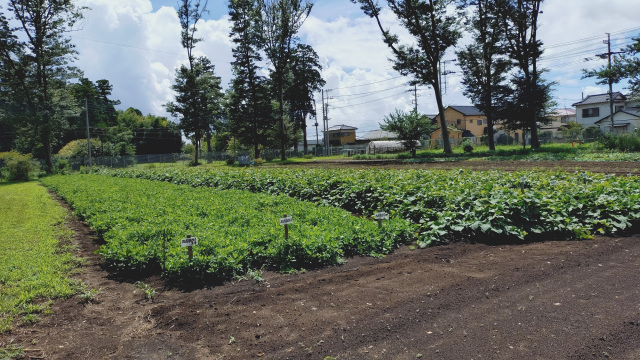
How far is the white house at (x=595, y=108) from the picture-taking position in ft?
180

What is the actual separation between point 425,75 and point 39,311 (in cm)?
3227

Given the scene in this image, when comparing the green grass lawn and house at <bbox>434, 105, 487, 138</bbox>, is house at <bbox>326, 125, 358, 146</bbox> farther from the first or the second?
the green grass lawn

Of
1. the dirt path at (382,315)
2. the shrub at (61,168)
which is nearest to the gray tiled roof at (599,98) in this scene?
the dirt path at (382,315)

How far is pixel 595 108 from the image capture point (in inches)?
2226

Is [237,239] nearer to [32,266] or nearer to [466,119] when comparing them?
[32,266]

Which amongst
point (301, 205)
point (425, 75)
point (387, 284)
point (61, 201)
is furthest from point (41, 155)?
point (387, 284)

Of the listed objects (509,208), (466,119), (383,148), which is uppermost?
(466,119)

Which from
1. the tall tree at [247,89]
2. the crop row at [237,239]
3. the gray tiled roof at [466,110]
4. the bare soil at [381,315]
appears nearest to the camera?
the bare soil at [381,315]

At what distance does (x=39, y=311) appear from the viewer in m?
4.48

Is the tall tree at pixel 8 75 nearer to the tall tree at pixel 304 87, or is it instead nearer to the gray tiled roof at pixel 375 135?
the tall tree at pixel 304 87

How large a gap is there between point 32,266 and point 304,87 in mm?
64566

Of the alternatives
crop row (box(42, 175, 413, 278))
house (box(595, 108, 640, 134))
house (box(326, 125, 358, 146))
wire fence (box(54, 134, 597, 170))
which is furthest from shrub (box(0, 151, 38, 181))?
house (box(595, 108, 640, 134))

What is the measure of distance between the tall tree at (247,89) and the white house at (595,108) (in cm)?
4630

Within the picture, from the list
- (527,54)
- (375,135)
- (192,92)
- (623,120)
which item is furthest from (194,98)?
(623,120)
